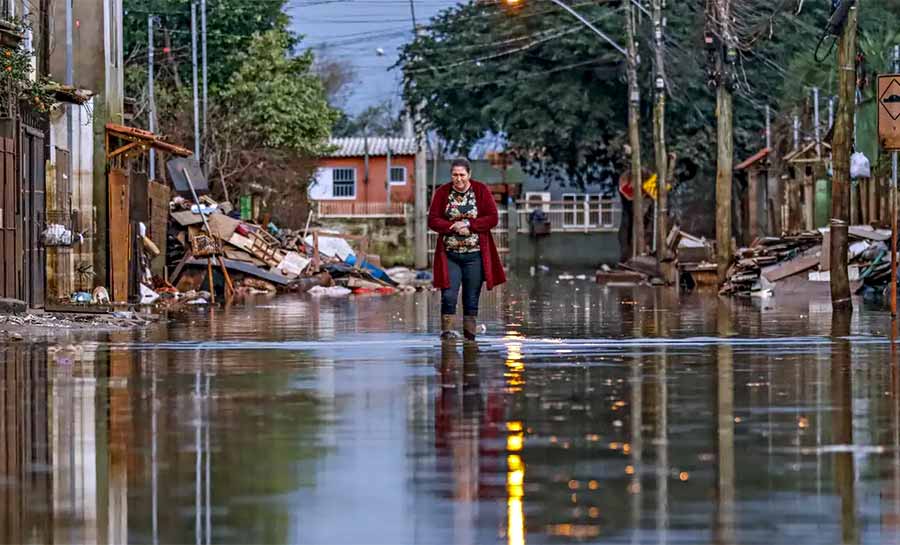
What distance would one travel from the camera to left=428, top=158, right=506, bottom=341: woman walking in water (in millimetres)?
20281

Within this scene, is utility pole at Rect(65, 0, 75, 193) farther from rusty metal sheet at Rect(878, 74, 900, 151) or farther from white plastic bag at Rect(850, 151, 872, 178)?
white plastic bag at Rect(850, 151, 872, 178)

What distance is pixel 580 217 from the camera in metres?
91.9

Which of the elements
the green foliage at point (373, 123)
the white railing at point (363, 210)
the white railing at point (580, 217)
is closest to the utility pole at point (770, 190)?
the white railing at point (363, 210)

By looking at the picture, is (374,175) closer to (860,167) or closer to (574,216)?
(574,216)

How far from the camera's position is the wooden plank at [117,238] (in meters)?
34.0

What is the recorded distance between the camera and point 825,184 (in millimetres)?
51844

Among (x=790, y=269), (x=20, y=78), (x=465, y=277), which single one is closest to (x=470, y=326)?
(x=465, y=277)

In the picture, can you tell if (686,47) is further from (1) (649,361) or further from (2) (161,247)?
(1) (649,361)

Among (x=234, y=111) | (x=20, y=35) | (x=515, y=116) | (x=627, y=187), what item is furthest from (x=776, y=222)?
(x=20, y=35)

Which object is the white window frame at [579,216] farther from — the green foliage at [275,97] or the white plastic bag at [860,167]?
the white plastic bag at [860,167]

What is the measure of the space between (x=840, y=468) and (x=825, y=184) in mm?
42612

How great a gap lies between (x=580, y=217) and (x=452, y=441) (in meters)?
Result: 80.7

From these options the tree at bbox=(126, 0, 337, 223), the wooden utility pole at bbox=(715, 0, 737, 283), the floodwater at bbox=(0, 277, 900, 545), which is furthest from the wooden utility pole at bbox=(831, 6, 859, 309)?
the tree at bbox=(126, 0, 337, 223)

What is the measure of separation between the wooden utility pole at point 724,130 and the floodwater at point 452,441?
20693 mm
